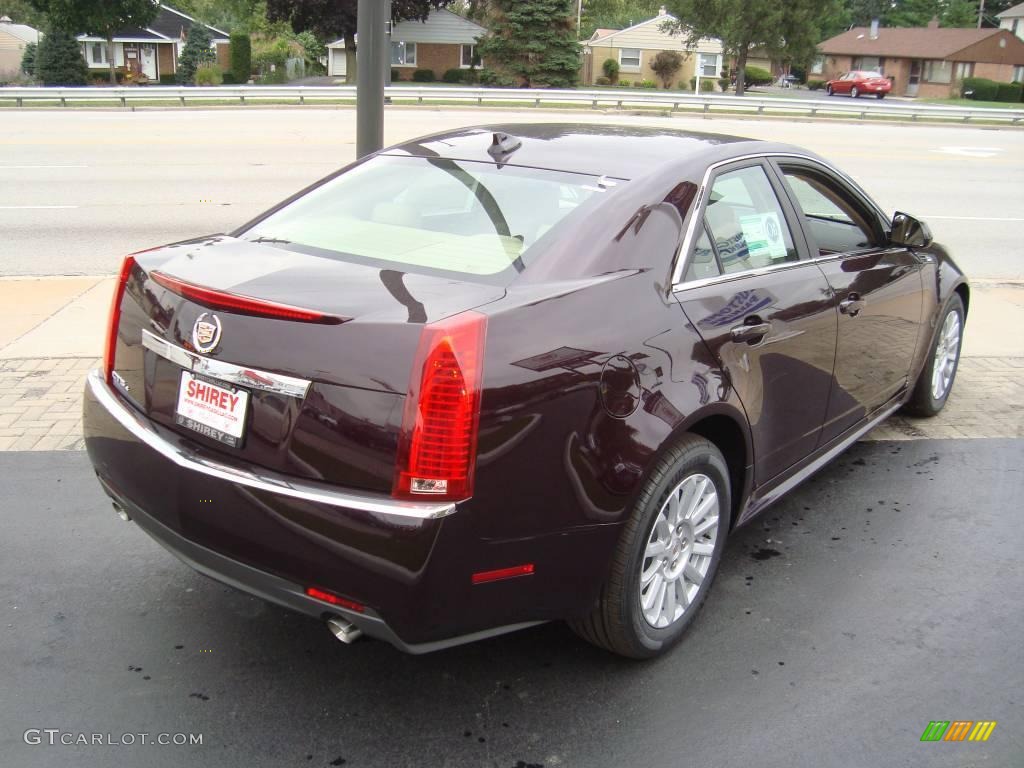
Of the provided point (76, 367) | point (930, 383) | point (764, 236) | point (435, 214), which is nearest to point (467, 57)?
point (76, 367)

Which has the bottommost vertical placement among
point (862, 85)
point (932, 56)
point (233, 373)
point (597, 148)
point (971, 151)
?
point (233, 373)

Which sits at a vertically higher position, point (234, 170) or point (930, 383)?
point (234, 170)

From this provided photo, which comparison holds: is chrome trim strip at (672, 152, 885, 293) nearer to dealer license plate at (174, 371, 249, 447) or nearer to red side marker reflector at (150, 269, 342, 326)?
red side marker reflector at (150, 269, 342, 326)

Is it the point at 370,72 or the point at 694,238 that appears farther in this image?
the point at 370,72

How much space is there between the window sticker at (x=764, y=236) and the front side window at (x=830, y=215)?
1.00 ft

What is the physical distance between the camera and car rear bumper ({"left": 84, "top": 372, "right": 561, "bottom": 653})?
2592 mm

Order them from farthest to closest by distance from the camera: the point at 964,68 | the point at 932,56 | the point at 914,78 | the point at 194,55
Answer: the point at 914,78 → the point at 932,56 → the point at 964,68 → the point at 194,55

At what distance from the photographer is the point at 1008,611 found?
12.4ft

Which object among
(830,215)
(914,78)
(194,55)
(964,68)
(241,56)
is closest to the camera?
(830,215)

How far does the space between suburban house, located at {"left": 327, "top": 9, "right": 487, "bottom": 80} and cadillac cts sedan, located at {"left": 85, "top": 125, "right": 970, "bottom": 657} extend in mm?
56577

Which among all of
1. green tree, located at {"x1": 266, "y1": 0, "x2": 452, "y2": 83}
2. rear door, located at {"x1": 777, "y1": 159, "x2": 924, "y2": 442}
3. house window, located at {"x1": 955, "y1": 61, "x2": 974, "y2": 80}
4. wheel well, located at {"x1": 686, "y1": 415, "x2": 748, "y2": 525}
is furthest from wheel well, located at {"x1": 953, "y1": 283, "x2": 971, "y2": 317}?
house window, located at {"x1": 955, "y1": 61, "x2": 974, "y2": 80}

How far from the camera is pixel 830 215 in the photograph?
507 cm

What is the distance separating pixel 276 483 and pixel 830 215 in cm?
344

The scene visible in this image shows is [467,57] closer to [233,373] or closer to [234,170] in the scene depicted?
[234,170]
